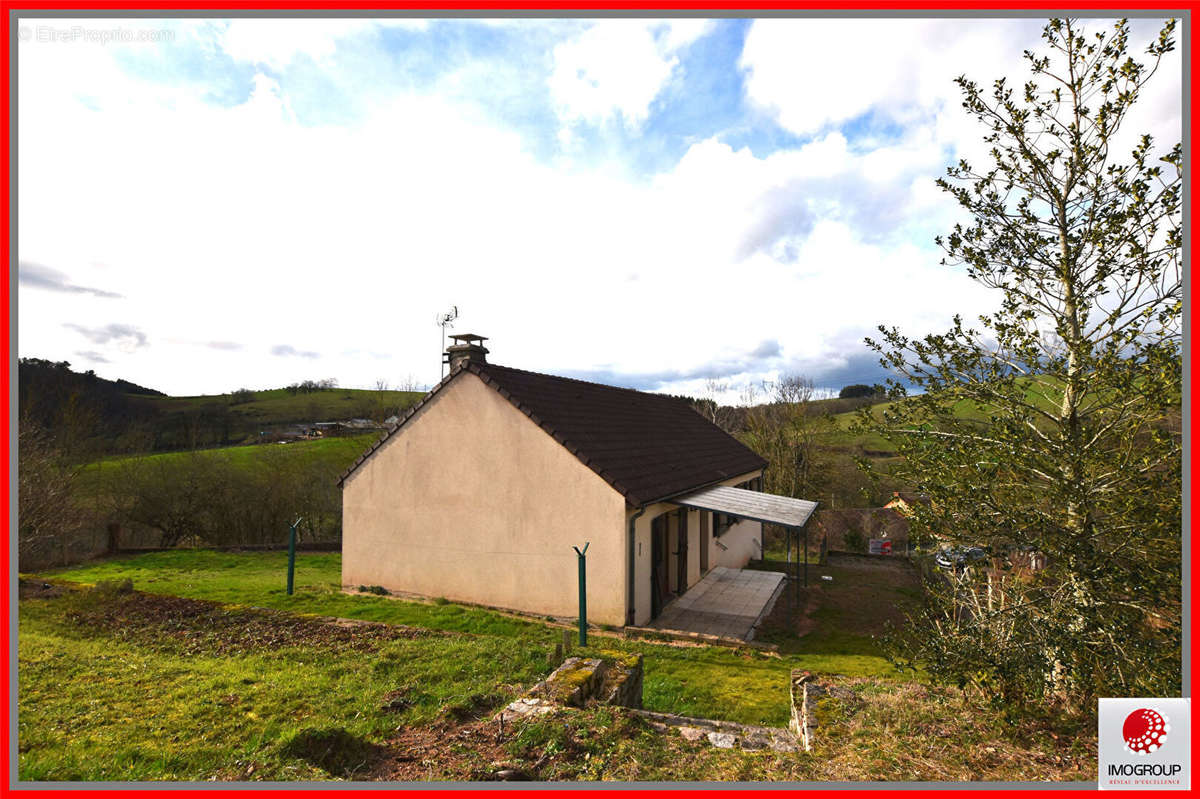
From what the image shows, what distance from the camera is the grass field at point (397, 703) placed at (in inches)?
176

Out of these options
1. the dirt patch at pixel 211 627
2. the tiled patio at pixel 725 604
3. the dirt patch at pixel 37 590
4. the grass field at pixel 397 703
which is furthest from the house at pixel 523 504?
the dirt patch at pixel 37 590

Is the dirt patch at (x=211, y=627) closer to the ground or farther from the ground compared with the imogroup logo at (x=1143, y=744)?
closer to the ground

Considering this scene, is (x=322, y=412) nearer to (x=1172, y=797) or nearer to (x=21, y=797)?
(x=21, y=797)

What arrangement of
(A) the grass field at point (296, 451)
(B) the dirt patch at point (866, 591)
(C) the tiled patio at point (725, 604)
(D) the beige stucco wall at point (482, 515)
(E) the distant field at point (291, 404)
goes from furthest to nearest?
(E) the distant field at point (291, 404)
(A) the grass field at point (296, 451)
(B) the dirt patch at point (866, 591)
(C) the tiled patio at point (725, 604)
(D) the beige stucco wall at point (482, 515)

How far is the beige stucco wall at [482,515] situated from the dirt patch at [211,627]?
2.54 m

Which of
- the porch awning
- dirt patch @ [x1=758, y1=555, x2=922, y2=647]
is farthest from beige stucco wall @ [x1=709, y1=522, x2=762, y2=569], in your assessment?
the porch awning

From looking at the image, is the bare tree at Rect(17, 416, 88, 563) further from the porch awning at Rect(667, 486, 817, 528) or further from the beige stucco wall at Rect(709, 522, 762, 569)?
the beige stucco wall at Rect(709, 522, 762, 569)

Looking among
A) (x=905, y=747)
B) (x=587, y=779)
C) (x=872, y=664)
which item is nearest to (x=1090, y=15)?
(x=905, y=747)

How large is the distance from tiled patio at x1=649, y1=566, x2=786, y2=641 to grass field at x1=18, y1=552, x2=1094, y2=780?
39.7 inches

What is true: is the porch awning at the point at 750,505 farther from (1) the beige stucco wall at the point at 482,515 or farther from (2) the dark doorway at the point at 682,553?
(1) the beige stucco wall at the point at 482,515

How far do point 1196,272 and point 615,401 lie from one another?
46.8ft

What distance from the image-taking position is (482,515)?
40.4ft

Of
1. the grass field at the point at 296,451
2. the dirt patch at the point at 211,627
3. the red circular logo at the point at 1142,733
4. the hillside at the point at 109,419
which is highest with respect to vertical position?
the hillside at the point at 109,419

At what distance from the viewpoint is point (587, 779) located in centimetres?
420
